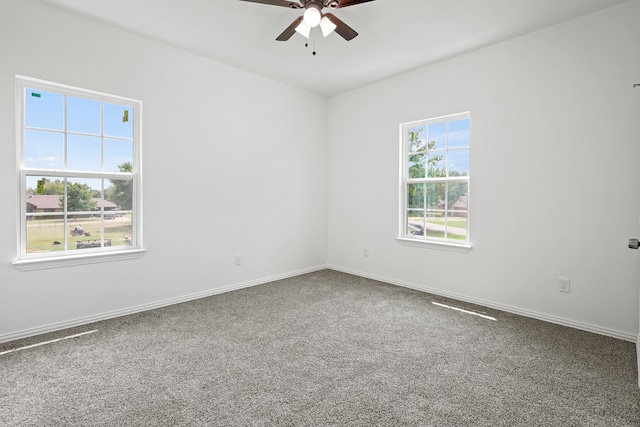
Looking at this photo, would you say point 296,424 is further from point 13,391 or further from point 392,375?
point 13,391

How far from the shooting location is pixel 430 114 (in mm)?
3939

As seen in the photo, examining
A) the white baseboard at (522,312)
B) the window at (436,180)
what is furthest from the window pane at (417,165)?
the white baseboard at (522,312)

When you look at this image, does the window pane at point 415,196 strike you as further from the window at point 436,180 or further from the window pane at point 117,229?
the window pane at point 117,229

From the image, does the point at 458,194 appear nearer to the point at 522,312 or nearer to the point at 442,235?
the point at 442,235

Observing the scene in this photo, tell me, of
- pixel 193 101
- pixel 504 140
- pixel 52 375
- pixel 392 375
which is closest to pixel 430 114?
pixel 504 140

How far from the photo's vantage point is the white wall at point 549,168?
2705 mm

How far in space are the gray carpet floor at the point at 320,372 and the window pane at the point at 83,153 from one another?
1.44 m

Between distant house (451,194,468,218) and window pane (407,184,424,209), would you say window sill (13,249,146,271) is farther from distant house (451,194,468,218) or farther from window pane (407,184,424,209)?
distant house (451,194,468,218)

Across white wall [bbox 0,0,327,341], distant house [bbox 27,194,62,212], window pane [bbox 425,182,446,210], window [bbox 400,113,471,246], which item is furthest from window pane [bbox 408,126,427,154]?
distant house [bbox 27,194,62,212]

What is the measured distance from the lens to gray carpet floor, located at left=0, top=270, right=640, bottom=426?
1763 millimetres

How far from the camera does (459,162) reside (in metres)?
3.79

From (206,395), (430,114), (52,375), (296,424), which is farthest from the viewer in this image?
(430,114)

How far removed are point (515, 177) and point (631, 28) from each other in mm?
1398

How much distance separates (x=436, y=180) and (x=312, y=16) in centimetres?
239
